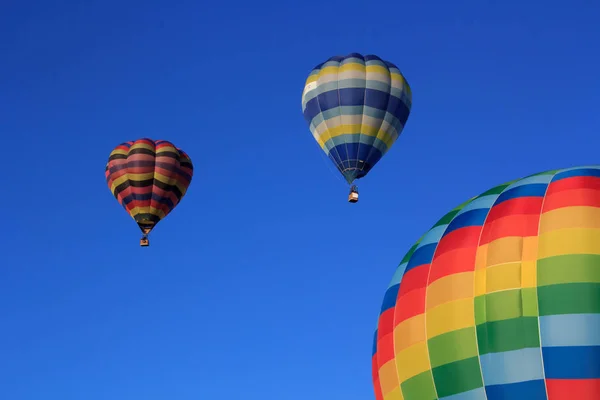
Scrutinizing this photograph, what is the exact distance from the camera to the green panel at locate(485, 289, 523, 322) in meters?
15.9

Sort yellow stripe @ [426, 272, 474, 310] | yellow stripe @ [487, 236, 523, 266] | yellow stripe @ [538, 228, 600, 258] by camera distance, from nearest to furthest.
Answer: yellow stripe @ [538, 228, 600, 258]
yellow stripe @ [487, 236, 523, 266]
yellow stripe @ [426, 272, 474, 310]

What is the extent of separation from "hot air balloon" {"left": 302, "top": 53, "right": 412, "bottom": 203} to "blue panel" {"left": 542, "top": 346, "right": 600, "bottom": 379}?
47.1 ft

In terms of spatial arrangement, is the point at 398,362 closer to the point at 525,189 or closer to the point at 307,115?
the point at 525,189

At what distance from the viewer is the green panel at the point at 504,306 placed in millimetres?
15852

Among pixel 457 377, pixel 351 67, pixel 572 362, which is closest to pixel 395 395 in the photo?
pixel 457 377

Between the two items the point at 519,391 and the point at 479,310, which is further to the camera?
the point at 479,310

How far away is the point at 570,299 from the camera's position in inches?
612

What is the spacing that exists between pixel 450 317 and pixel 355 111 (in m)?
13.9

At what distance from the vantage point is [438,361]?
16469 millimetres

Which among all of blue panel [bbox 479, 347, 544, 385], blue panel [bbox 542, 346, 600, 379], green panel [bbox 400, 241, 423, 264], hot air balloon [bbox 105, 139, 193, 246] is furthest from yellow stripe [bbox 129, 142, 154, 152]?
blue panel [bbox 542, 346, 600, 379]

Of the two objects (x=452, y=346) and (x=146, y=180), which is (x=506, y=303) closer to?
(x=452, y=346)

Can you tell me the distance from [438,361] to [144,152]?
20746 millimetres

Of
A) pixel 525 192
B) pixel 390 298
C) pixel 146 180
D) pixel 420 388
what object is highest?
pixel 146 180

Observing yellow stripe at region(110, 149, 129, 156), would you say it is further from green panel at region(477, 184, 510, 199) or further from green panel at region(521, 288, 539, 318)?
green panel at region(521, 288, 539, 318)
